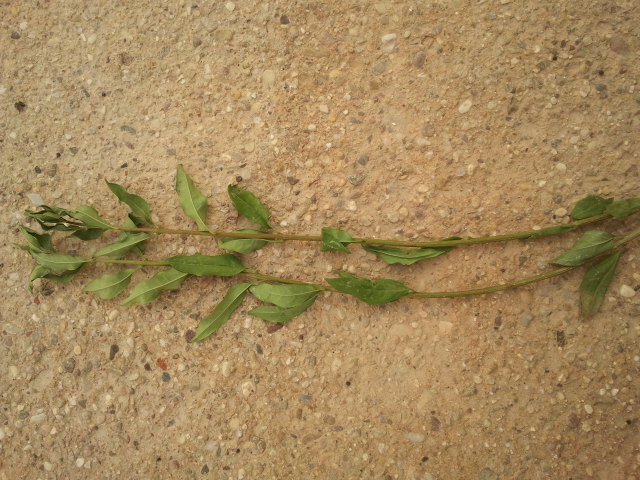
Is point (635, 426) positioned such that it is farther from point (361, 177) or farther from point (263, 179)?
point (263, 179)

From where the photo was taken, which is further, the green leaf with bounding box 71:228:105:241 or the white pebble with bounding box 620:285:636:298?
the green leaf with bounding box 71:228:105:241

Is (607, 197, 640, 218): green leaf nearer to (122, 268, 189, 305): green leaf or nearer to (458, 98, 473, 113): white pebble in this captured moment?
(458, 98, 473, 113): white pebble

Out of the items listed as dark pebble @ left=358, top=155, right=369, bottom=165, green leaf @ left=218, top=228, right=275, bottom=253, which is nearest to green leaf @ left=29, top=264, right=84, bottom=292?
green leaf @ left=218, top=228, right=275, bottom=253

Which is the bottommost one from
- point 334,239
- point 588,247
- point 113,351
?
point 588,247

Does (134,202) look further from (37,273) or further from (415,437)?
(415,437)

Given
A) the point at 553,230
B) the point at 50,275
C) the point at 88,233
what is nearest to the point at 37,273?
the point at 50,275

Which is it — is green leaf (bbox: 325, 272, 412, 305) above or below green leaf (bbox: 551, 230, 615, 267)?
above

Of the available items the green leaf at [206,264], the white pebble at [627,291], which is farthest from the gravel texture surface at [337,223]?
the green leaf at [206,264]
